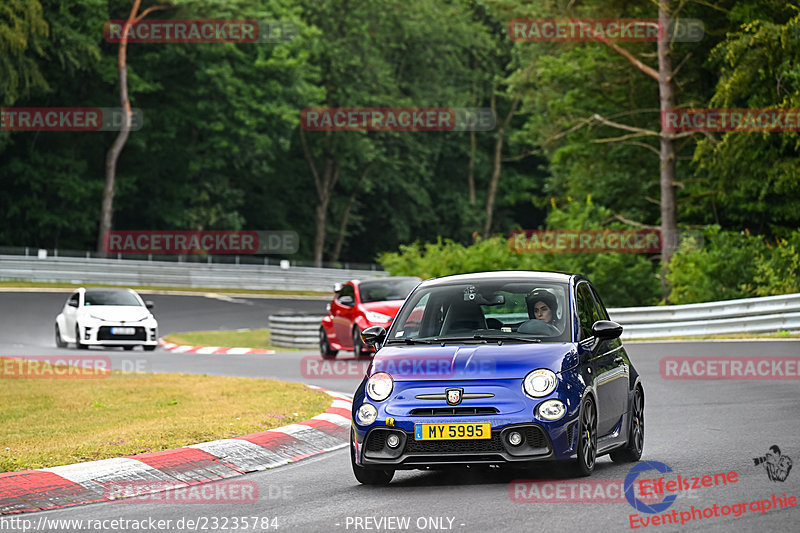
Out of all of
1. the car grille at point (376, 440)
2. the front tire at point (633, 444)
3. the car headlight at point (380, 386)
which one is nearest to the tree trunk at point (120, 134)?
the front tire at point (633, 444)

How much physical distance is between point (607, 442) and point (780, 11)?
28992mm

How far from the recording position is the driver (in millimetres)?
9953

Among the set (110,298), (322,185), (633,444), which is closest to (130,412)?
(633,444)

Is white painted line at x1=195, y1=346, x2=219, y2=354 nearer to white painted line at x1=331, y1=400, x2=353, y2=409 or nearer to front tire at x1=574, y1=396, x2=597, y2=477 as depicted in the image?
white painted line at x1=331, y1=400, x2=353, y2=409

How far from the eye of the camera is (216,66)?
61.5 metres

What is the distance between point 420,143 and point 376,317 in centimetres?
5675

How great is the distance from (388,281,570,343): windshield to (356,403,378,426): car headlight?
0.81 metres

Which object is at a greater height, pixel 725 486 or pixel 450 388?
pixel 450 388

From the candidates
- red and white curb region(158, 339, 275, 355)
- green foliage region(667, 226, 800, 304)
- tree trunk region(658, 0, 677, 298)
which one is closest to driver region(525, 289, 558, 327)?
red and white curb region(158, 339, 275, 355)

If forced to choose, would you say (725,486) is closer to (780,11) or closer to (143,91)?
(780,11)

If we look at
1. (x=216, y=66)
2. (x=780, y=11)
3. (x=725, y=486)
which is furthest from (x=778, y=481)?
(x=216, y=66)

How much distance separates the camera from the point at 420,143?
79.9 metres

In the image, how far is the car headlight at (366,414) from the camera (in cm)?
907

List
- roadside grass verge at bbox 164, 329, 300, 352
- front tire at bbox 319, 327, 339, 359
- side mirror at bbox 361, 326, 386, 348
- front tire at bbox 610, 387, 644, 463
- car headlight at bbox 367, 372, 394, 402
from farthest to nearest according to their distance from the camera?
roadside grass verge at bbox 164, 329, 300, 352 → front tire at bbox 319, 327, 339, 359 → front tire at bbox 610, 387, 644, 463 → side mirror at bbox 361, 326, 386, 348 → car headlight at bbox 367, 372, 394, 402
